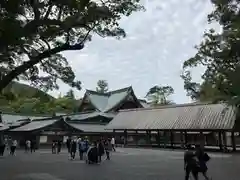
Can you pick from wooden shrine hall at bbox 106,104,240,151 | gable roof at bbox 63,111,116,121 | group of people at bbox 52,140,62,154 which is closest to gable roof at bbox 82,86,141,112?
gable roof at bbox 63,111,116,121

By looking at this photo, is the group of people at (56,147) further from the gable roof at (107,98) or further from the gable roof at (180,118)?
the gable roof at (107,98)

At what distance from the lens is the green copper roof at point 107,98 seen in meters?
59.9

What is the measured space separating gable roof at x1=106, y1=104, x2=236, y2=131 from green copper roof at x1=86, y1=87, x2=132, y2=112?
966cm

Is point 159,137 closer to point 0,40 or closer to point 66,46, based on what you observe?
point 66,46

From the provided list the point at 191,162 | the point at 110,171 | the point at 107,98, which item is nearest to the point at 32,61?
the point at 110,171

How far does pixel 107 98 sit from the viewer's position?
65.4 m

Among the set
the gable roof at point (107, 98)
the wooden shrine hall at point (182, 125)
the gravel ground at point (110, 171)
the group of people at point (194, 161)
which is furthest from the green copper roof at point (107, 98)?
the group of people at point (194, 161)

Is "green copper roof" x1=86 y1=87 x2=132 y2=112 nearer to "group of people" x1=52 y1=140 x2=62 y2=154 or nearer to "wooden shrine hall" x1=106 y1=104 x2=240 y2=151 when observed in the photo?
"wooden shrine hall" x1=106 y1=104 x2=240 y2=151

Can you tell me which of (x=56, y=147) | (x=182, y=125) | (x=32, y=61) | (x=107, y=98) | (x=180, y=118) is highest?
(x=107, y=98)

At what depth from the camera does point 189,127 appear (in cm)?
3588

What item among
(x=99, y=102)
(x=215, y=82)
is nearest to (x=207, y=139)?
(x=215, y=82)

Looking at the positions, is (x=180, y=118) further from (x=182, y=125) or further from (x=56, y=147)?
(x=56, y=147)

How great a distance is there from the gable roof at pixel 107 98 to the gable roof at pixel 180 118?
9.44 m

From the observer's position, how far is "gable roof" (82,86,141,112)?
59.7m
